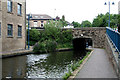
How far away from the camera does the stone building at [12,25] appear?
16.7m

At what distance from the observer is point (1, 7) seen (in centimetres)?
1644

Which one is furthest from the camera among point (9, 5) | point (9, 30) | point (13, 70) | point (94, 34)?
point (94, 34)

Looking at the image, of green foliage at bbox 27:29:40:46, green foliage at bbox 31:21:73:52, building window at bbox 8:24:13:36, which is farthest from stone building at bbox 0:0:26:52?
green foliage at bbox 31:21:73:52

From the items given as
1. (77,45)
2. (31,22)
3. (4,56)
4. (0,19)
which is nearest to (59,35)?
(77,45)

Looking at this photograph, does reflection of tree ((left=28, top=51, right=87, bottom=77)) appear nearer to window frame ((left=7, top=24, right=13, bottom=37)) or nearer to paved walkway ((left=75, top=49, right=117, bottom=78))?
paved walkway ((left=75, top=49, right=117, bottom=78))

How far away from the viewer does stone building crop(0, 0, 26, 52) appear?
1666 cm

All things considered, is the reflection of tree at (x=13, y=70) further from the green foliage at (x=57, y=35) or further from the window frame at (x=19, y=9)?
the green foliage at (x=57, y=35)

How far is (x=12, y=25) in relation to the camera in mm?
18453

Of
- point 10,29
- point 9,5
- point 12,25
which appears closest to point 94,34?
point 12,25

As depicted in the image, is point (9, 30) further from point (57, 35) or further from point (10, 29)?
point (57, 35)

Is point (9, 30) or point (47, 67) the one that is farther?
point (9, 30)

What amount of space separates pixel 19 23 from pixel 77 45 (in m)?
16.3

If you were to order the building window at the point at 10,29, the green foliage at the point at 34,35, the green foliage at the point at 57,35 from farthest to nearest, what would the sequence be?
the green foliage at the point at 34,35
the green foliage at the point at 57,35
the building window at the point at 10,29

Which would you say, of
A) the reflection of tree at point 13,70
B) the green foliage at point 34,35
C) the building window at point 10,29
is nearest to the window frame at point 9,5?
the building window at point 10,29
